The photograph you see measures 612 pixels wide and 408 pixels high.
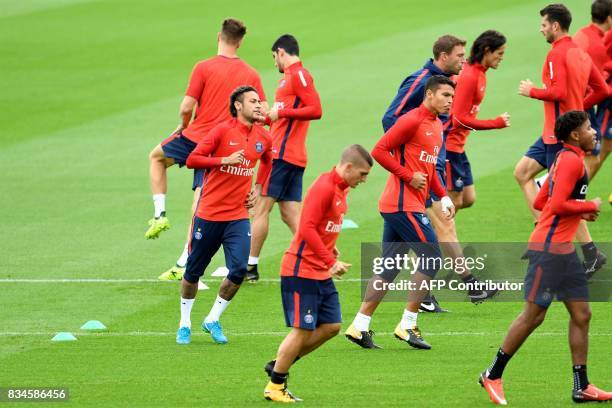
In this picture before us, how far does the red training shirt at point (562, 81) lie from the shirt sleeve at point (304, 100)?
8.05 feet

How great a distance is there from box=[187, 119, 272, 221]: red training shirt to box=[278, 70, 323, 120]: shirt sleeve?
240 cm

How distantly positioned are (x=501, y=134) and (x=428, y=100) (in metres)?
12.6

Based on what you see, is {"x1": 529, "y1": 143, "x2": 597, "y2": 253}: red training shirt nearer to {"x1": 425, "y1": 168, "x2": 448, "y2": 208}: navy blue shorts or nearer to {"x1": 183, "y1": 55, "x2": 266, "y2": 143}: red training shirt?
{"x1": 425, "y1": 168, "x2": 448, "y2": 208}: navy blue shorts

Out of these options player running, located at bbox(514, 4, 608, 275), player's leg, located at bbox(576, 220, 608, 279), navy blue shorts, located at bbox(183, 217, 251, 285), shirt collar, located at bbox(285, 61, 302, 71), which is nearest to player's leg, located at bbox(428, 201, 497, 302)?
player's leg, located at bbox(576, 220, 608, 279)

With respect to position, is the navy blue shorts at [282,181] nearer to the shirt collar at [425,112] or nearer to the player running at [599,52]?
the shirt collar at [425,112]

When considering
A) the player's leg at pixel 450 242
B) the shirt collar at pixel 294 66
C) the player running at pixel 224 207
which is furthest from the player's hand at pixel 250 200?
the shirt collar at pixel 294 66

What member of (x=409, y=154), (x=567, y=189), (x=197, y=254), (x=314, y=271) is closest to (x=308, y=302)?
(x=314, y=271)

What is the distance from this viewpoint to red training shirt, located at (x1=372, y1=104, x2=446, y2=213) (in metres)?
12.1

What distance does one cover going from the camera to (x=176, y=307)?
13805 millimetres

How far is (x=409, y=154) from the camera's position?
40.1 feet

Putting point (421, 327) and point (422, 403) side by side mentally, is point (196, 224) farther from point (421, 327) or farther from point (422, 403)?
point (422, 403)

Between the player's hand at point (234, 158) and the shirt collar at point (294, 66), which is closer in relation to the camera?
the player's hand at point (234, 158)

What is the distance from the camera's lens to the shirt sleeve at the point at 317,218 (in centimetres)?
1005

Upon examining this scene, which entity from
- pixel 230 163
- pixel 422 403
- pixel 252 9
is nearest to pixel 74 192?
pixel 230 163
